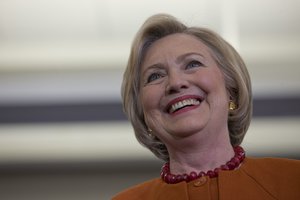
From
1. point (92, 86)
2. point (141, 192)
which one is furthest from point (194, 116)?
point (92, 86)

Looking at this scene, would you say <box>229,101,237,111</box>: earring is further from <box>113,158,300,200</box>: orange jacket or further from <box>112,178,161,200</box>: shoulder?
<box>112,178,161,200</box>: shoulder

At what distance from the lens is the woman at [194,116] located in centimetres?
137

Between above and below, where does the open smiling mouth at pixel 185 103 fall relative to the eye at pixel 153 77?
below

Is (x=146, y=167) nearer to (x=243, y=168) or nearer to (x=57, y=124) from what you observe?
(x=57, y=124)

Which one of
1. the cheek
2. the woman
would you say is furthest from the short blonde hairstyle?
the cheek

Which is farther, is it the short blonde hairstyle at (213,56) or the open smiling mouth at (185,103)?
the short blonde hairstyle at (213,56)

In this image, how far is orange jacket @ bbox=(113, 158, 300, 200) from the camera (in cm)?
132

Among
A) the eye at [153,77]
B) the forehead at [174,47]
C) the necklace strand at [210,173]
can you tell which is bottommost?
the necklace strand at [210,173]

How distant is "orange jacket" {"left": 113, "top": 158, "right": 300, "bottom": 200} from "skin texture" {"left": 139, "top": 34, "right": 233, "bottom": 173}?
6 centimetres

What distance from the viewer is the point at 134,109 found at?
165 centimetres

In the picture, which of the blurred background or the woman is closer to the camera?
the woman

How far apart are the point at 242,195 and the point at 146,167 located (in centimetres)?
172

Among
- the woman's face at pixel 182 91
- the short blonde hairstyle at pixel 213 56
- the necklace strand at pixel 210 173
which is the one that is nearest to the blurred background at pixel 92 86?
the short blonde hairstyle at pixel 213 56

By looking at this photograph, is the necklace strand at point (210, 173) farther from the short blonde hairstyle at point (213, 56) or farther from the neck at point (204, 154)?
the short blonde hairstyle at point (213, 56)
